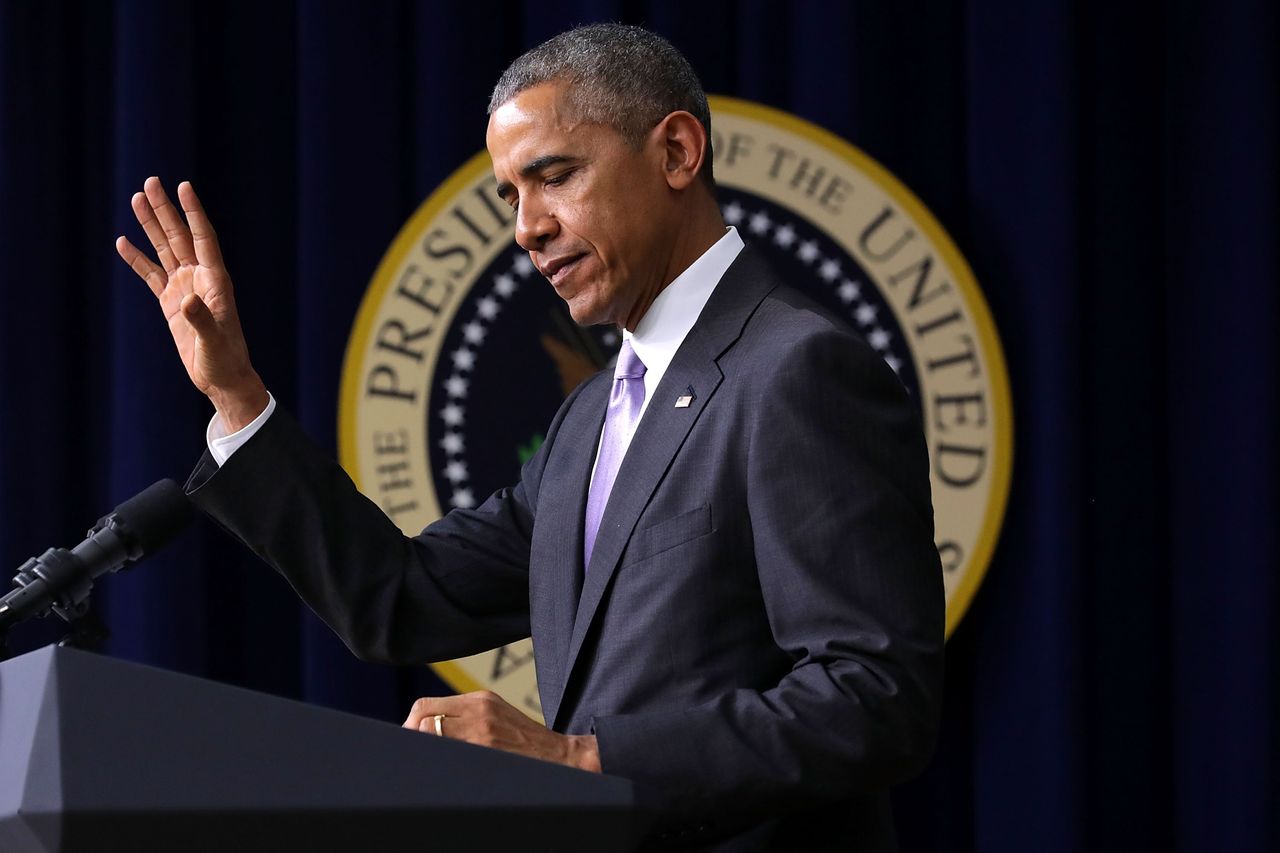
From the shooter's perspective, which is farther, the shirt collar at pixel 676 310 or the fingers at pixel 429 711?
the shirt collar at pixel 676 310

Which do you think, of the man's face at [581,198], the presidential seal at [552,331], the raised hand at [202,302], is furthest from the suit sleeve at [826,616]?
the presidential seal at [552,331]

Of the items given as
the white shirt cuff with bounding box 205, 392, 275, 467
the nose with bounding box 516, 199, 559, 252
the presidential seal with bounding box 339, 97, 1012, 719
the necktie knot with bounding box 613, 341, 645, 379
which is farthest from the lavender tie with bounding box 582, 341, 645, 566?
the presidential seal with bounding box 339, 97, 1012, 719

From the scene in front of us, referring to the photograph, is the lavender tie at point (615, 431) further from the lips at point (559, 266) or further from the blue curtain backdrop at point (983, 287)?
the blue curtain backdrop at point (983, 287)

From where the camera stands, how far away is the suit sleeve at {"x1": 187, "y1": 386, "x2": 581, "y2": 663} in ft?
4.55

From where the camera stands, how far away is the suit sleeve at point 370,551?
4.55 feet

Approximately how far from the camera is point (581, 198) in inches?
54.1

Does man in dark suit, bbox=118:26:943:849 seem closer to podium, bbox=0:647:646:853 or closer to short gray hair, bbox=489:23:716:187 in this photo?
short gray hair, bbox=489:23:716:187

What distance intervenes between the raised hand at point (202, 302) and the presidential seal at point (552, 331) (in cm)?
106

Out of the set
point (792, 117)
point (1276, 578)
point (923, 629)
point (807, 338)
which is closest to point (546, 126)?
point (807, 338)

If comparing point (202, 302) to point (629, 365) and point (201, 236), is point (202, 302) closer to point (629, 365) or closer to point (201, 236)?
point (201, 236)

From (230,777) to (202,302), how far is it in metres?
0.60

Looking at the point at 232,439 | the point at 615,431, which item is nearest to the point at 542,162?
the point at 615,431

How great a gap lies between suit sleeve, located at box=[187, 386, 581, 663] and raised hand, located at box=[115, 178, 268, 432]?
0.04 m

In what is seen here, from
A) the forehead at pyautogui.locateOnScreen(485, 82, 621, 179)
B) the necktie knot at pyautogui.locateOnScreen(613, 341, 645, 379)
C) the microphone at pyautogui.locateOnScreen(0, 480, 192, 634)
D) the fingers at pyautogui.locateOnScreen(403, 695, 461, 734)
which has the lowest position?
the fingers at pyautogui.locateOnScreen(403, 695, 461, 734)
